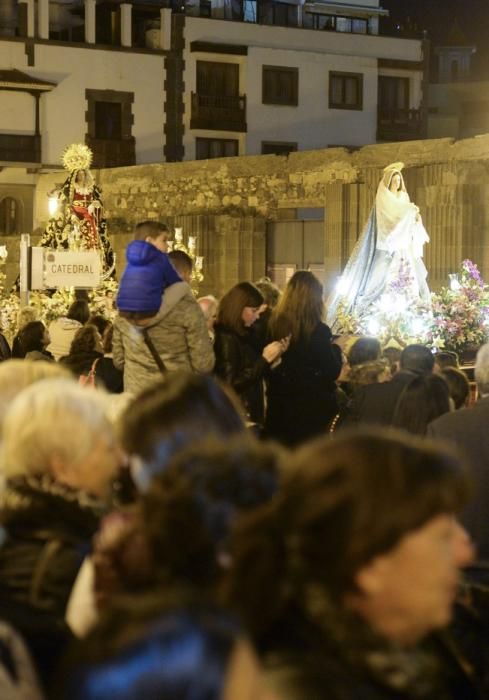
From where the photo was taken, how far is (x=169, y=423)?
3.01 meters

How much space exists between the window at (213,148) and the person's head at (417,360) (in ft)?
99.1

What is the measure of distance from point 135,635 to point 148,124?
114 feet

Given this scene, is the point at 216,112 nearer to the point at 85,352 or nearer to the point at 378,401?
the point at 85,352

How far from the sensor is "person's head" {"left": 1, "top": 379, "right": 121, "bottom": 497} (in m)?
3.13

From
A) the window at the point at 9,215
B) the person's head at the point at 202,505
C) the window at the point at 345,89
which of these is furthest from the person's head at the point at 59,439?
the window at the point at 345,89

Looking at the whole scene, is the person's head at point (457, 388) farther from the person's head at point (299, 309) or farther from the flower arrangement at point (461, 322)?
the flower arrangement at point (461, 322)

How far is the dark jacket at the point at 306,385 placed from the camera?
6.93 meters

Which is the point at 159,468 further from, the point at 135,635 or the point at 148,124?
the point at 148,124

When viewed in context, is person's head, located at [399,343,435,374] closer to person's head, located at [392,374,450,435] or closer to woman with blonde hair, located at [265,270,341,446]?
woman with blonde hair, located at [265,270,341,446]

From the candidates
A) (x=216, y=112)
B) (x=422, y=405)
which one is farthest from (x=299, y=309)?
(x=216, y=112)

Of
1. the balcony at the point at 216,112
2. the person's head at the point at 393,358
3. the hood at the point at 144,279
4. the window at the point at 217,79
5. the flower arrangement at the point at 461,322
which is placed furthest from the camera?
the window at the point at 217,79

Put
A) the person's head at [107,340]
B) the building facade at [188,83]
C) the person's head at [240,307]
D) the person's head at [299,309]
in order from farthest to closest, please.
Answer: the building facade at [188,83] → the person's head at [107,340] → the person's head at [240,307] → the person's head at [299,309]

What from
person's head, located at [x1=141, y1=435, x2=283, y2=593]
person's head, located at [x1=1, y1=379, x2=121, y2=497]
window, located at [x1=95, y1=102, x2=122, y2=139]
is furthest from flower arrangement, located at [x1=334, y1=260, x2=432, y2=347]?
window, located at [x1=95, y1=102, x2=122, y2=139]

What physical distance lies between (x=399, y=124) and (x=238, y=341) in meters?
31.6
